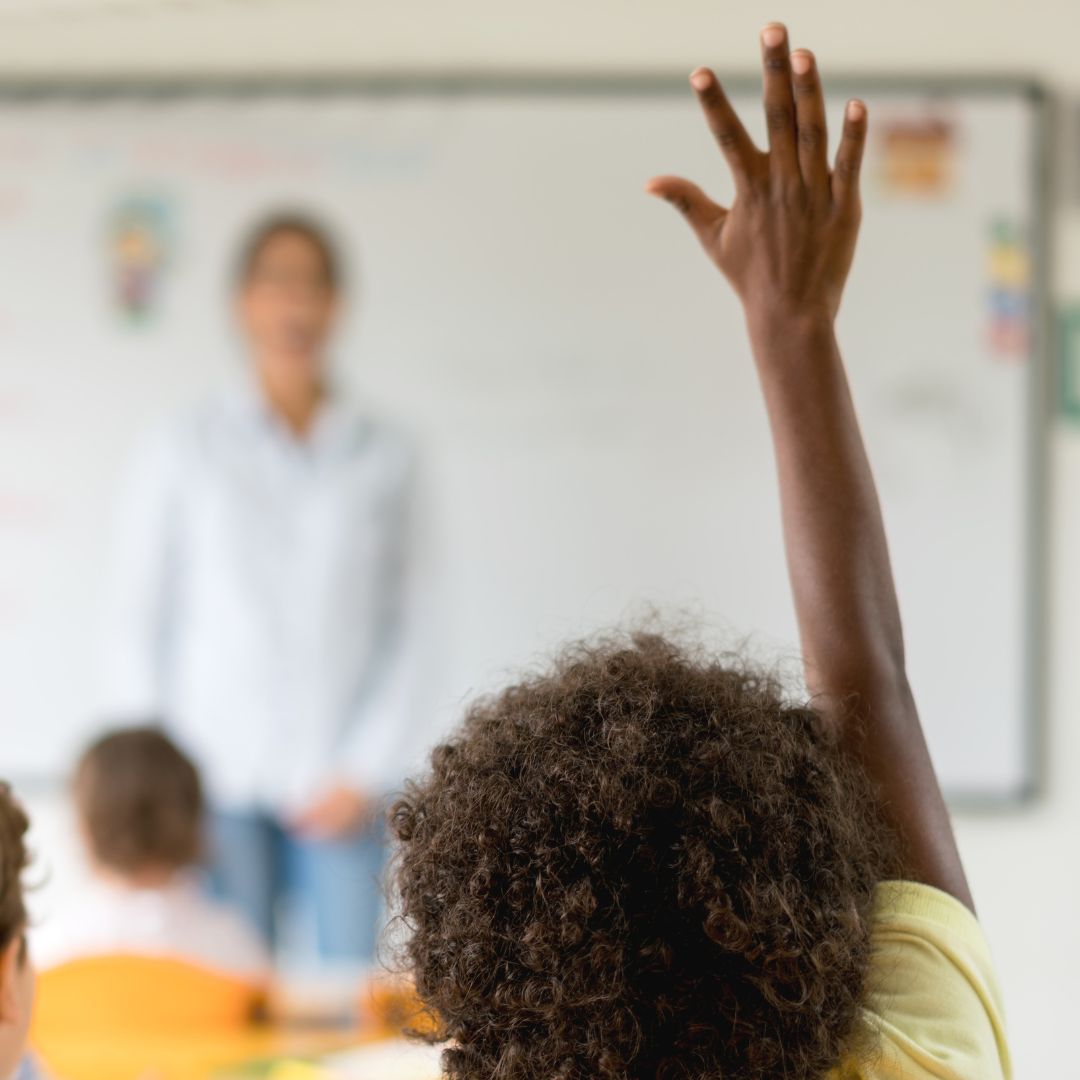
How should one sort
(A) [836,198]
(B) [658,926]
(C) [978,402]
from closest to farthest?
1. (B) [658,926]
2. (A) [836,198]
3. (C) [978,402]

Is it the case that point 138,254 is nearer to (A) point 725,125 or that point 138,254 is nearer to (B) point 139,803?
(B) point 139,803

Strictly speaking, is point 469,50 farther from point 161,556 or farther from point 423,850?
point 423,850

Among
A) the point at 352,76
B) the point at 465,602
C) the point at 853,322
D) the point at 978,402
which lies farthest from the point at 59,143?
the point at 978,402

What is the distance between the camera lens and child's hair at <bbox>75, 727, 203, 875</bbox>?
1.94 meters

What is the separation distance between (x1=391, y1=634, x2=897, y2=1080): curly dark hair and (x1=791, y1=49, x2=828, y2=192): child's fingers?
283 millimetres

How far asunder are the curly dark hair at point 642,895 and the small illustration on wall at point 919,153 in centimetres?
229

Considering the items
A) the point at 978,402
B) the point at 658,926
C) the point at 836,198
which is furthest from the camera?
the point at 978,402

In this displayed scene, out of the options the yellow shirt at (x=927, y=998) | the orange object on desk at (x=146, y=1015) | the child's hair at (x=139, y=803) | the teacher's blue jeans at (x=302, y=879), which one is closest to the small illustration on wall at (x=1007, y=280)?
the teacher's blue jeans at (x=302, y=879)

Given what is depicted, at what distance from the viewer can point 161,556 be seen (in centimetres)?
277

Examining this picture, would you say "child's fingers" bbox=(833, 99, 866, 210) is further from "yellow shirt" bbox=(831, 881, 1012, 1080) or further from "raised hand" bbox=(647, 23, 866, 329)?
"yellow shirt" bbox=(831, 881, 1012, 1080)

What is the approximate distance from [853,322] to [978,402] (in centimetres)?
30

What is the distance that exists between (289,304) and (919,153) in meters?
1.31

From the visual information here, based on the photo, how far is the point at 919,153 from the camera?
2.66m

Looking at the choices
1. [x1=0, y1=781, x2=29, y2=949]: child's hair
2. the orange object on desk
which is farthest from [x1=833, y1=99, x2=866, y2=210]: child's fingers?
the orange object on desk
